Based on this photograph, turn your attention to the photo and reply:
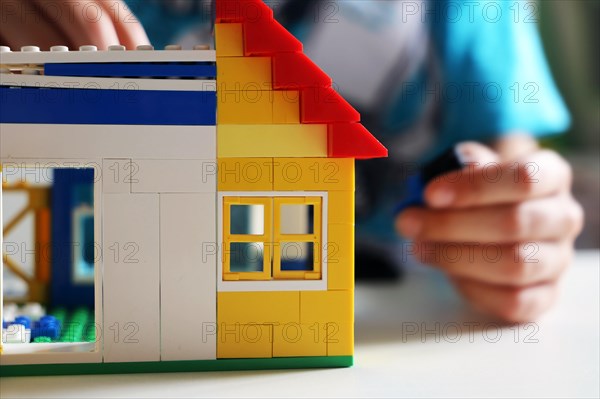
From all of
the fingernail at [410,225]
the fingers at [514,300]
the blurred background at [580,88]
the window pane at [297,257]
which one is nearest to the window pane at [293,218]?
the window pane at [297,257]

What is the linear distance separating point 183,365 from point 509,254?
2.49 feet

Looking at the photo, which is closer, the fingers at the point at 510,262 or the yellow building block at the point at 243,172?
the yellow building block at the point at 243,172

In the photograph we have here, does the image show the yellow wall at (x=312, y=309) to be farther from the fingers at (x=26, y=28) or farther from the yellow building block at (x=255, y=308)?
the fingers at (x=26, y=28)

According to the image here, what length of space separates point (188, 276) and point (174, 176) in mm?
168

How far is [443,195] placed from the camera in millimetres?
1552

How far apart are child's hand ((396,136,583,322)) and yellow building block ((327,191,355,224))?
425 millimetres

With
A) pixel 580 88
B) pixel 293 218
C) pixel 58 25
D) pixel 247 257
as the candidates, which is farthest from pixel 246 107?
pixel 580 88

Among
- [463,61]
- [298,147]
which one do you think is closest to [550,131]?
[463,61]

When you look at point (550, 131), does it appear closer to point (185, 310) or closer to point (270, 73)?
point (270, 73)

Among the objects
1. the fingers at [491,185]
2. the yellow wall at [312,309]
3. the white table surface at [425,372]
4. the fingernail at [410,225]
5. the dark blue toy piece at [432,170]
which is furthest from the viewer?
the fingernail at [410,225]

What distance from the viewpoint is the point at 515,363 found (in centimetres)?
124

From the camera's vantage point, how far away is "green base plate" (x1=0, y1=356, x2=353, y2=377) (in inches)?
45.6

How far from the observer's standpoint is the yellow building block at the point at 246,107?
116 centimetres

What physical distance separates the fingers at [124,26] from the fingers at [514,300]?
0.92m
